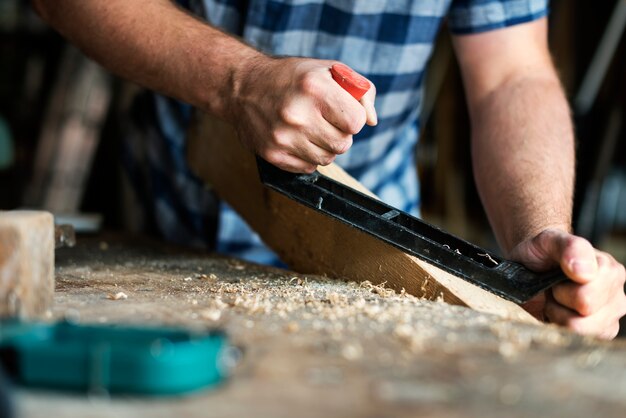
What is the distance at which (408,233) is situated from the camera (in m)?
1.02

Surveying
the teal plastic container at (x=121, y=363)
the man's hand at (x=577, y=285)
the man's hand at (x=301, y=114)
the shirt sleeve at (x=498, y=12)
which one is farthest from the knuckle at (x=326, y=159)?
the shirt sleeve at (x=498, y=12)

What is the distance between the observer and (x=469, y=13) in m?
1.69

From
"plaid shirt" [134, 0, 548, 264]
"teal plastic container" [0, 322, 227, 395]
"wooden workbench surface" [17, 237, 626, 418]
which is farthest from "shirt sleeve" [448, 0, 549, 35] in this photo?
"teal plastic container" [0, 322, 227, 395]

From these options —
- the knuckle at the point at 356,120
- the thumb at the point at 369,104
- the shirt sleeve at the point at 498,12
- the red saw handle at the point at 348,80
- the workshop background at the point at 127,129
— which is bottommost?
the workshop background at the point at 127,129

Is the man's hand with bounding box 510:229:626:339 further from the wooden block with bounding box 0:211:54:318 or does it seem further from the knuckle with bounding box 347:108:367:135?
the wooden block with bounding box 0:211:54:318

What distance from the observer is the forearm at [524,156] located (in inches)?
53.2

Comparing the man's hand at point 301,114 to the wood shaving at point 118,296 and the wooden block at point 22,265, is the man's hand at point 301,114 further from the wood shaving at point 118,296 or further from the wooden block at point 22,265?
the wooden block at point 22,265

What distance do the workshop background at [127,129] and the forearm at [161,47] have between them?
55 cm

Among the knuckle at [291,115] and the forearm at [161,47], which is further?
the forearm at [161,47]

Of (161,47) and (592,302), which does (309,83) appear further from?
(592,302)

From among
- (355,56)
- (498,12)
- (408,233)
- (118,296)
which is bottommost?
(118,296)

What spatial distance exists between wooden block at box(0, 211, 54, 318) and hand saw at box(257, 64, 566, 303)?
41 centimetres

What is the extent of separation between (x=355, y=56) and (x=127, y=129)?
0.76m

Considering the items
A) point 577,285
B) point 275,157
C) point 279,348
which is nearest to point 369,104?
point 275,157
